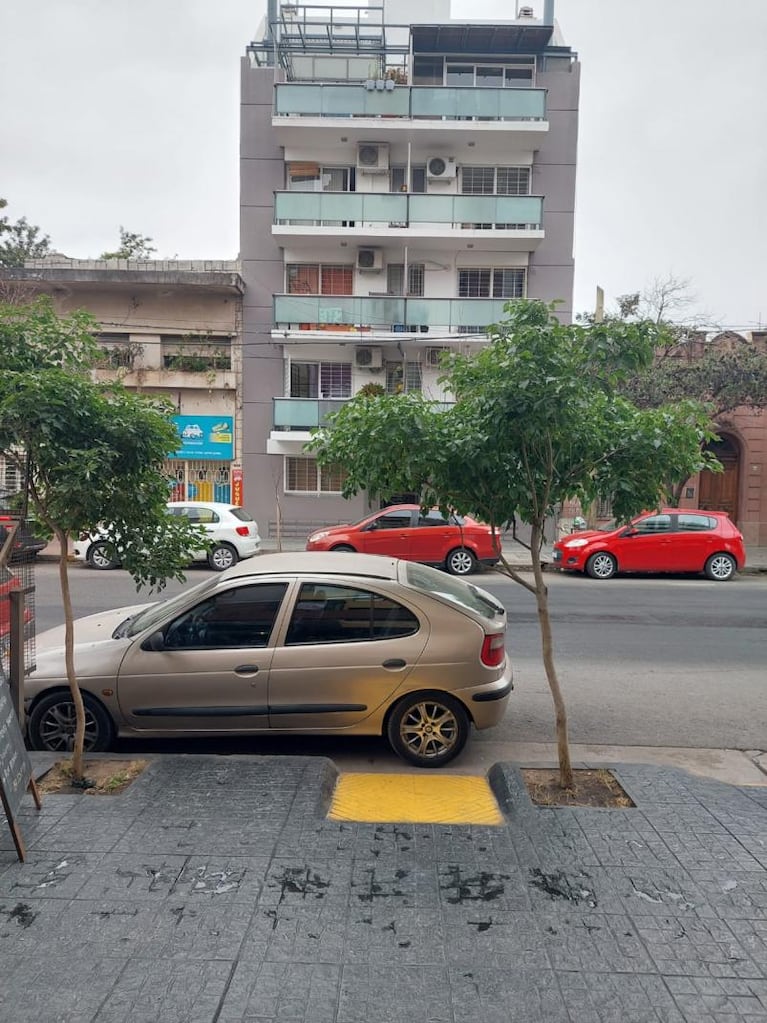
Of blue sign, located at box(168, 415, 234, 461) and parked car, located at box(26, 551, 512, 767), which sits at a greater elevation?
blue sign, located at box(168, 415, 234, 461)

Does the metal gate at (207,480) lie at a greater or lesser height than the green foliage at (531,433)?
lesser

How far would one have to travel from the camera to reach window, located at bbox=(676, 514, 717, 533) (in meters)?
15.2

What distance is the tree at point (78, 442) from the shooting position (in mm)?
4254

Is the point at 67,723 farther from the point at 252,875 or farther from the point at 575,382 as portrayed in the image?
the point at 575,382

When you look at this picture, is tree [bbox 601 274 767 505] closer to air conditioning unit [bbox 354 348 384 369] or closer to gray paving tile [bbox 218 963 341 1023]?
air conditioning unit [bbox 354 348 384 369]

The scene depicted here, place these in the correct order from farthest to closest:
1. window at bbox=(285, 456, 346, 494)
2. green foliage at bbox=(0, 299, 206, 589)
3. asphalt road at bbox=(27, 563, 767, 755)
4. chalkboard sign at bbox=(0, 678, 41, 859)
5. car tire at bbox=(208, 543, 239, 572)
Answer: window at bbox=(285, 456, 346, 494), car tire at bbox=(208, 543, 239, 572), asphalt road at bbox=(27, 563, 767, 755), green foliage at bbox=(0, 299, 206, 589), chalkboard sign at bbox=(0, 678, 41, 859)

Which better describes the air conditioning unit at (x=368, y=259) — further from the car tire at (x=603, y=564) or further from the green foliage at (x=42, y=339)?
the green foliage at (x=42, y=339)

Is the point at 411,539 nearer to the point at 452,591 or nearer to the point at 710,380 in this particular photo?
the point at 710,380

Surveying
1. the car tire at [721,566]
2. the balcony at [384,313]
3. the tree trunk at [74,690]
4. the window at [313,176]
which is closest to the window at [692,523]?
the car tire at [721,566]

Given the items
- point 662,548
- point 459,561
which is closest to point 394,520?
point 459,561

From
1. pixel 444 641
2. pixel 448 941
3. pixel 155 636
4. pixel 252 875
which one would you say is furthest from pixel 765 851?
pixel 155 636

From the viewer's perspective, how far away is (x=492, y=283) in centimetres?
2247

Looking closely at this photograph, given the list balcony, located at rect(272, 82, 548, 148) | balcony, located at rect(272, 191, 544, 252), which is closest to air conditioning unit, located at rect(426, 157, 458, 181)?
balcony, located at rect(272, 82, 548, 148)

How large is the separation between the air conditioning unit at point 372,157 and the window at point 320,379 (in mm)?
6095
